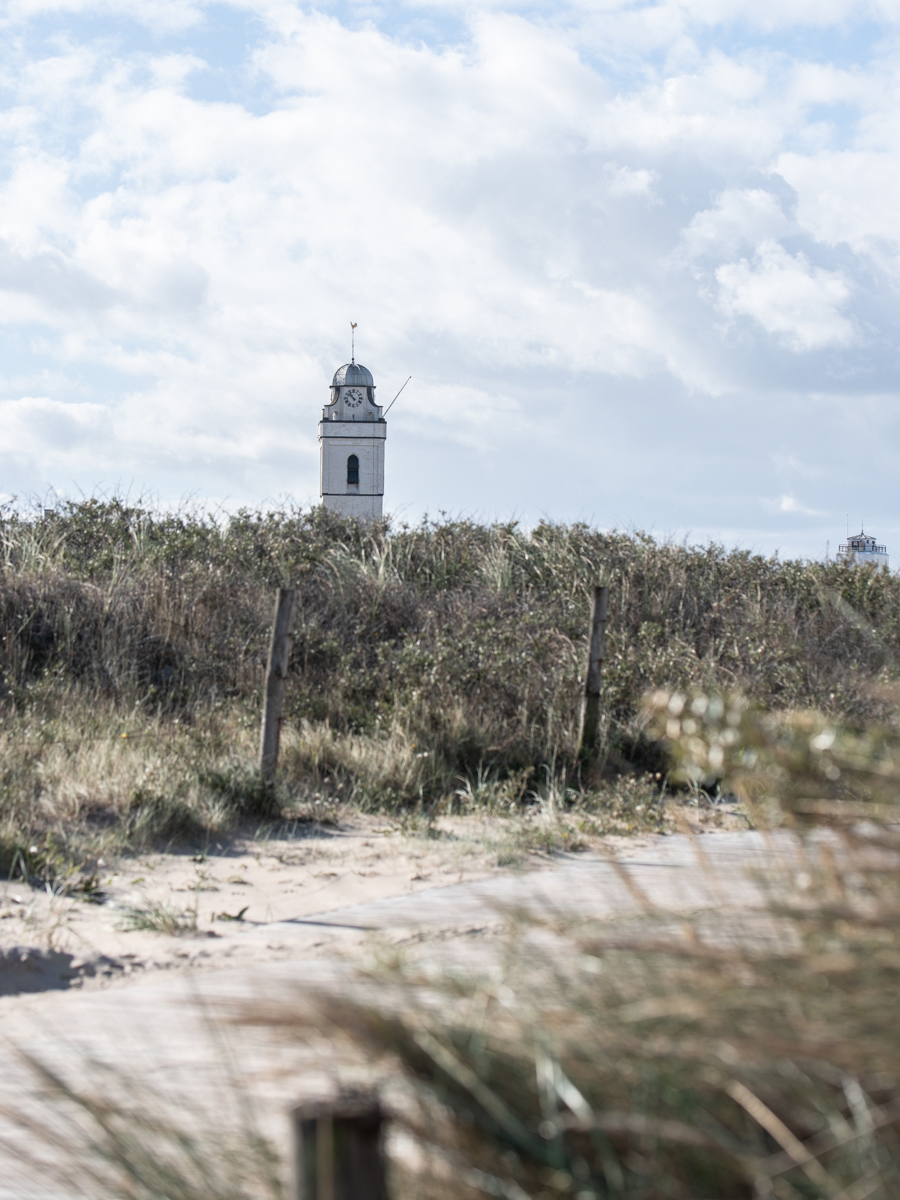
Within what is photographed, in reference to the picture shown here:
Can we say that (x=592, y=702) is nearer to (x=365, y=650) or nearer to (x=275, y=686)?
(x=275, y=686)

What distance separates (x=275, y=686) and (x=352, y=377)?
5483cm

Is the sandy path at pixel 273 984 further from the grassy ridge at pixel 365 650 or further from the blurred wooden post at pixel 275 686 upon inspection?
the grassy ridge at pixel 365 650

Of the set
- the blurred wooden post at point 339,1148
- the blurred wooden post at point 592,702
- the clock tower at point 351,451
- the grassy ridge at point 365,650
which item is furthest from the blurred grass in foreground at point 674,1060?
the clock tower at point 351,451

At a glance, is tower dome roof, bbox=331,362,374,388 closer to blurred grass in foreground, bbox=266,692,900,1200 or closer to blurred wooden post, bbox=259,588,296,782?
blurred wooden post, bbox=259,588,296,782

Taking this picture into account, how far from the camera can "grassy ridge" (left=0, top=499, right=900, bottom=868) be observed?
7801 mm

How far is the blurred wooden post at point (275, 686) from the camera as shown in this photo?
7.73m

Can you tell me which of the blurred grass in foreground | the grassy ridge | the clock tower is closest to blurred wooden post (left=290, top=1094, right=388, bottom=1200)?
the blurred grass in foreground

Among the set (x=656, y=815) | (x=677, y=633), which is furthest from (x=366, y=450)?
(x=656, y=815)

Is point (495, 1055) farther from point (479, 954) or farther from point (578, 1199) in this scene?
point (479, 954)

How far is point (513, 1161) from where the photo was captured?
54.5 inches

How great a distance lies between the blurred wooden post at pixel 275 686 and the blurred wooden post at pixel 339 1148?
6.42 m

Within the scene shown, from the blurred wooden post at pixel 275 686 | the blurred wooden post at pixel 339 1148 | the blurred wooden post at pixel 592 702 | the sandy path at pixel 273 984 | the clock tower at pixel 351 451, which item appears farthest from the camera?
the clock tower at pixel 351 451

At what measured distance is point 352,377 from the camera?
60688mm

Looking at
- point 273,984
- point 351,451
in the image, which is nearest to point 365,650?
point 273,984
